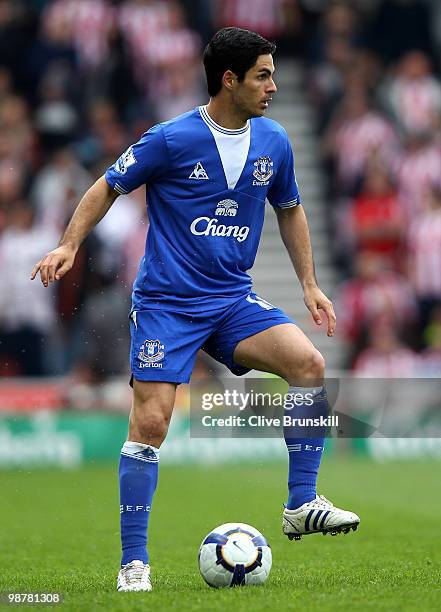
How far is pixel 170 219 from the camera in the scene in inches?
266

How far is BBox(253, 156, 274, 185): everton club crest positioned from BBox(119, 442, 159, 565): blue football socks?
1.43 meters

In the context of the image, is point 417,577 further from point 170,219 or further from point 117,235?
point 117,235

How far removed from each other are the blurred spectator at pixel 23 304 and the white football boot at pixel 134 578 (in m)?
9.08

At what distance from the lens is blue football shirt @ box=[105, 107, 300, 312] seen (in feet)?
21.9

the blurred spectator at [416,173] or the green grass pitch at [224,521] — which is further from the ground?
the blurred spectator at [416,173]

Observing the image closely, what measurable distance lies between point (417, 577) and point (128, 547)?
139 centimetres

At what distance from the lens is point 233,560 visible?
642cm

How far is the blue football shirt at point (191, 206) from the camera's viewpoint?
667 cm

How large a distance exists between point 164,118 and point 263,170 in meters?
10.5

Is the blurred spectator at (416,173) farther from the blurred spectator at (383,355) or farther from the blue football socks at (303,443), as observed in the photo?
the blue football socks at (303,443)

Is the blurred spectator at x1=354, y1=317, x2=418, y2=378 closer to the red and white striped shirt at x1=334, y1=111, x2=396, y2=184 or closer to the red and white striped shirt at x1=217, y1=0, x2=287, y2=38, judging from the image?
the red and white striped shirt at x1=334, y1=111, x2=396, y2=184

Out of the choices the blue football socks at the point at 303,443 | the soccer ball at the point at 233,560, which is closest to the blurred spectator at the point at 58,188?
the blue football socks at the point at 303,443

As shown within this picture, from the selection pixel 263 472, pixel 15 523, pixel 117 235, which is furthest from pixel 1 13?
pixel 15 523

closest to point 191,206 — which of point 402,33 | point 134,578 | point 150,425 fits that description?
point 150,425
